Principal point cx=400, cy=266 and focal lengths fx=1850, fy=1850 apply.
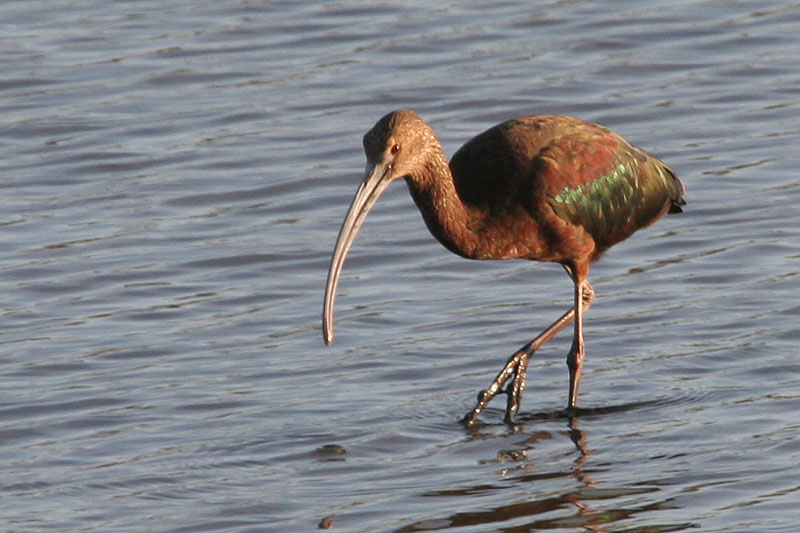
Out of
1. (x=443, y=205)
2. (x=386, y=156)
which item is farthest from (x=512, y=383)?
(x=386, y=156)

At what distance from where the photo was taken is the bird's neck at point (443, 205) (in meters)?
8.56

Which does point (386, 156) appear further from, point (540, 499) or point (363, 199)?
point (540, 499)

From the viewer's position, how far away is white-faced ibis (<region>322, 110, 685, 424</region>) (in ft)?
27.6

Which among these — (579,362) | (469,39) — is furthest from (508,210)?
(469,39)

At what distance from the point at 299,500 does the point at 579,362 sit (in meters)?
2.00

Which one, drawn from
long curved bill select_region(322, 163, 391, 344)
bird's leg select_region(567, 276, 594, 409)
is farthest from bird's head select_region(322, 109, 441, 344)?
bird's leg select_region(567, 276, 594, 409)

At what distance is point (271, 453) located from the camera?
28.0ft

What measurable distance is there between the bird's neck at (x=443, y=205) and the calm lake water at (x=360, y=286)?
36.7 inches

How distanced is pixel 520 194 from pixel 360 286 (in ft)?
7.78

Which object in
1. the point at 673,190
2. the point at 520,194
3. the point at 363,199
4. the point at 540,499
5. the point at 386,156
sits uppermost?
the point at 386,156

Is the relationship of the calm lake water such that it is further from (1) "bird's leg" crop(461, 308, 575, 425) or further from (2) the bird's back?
(2) the bird's back

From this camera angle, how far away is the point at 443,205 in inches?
339

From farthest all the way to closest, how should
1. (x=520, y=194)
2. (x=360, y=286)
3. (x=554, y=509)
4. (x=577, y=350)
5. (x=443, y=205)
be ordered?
(x=360, y=286)
(x=577, y=350)
(x=520, y=194)
(x=443, y=205)
(x=554, y=509)

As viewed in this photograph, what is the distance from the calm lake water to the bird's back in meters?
0.76
